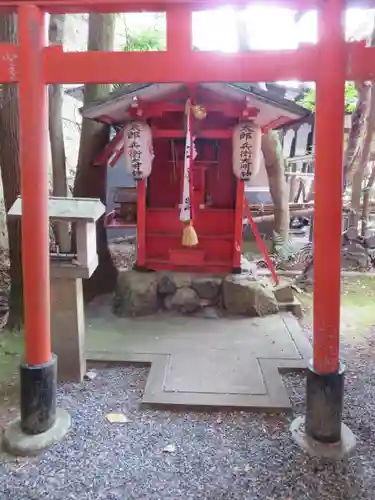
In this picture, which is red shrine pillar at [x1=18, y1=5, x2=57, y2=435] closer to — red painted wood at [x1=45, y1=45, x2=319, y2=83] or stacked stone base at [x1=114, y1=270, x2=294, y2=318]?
red painted wood at [x1=45, y1=45, x2=319, y2=83]

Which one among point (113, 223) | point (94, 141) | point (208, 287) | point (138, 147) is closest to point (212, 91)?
point (138, 147)

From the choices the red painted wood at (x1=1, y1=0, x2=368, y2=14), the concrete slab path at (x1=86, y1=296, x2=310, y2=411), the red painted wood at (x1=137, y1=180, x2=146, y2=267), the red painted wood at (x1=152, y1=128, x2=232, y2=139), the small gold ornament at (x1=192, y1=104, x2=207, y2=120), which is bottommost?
the concrete slab path at (x1=86, y1=296, x2=310, y2=411)

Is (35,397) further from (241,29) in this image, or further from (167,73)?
(241,29)

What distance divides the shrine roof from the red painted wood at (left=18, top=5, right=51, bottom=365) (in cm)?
276

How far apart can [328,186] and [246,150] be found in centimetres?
329

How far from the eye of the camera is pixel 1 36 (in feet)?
18.0

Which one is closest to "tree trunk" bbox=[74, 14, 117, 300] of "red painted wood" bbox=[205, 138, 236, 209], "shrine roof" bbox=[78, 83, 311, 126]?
"shrine roof" bbox=[78, 83, 311, 126]

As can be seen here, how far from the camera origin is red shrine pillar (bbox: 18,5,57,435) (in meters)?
3.27

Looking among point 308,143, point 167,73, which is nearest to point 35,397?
point 167,73

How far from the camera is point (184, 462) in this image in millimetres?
3254

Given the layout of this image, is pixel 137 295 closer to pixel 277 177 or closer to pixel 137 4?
pixel 137 4

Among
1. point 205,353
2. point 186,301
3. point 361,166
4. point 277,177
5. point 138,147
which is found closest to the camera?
point 205,353

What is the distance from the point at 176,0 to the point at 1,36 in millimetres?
3296

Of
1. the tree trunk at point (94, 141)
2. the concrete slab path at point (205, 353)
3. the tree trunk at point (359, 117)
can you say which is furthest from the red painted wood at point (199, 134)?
the tree trunk at point (359, 117)
